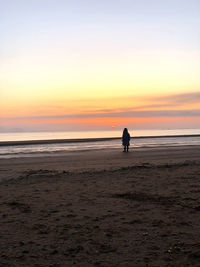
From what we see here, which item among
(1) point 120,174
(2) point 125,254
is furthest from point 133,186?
(2) point 125,254

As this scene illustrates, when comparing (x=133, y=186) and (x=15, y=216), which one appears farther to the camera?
(x=133, y=186)

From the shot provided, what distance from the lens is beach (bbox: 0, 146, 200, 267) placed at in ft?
16.5

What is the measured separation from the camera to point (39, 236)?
235 inches

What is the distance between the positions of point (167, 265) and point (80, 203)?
412 cm

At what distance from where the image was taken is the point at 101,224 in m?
6.63

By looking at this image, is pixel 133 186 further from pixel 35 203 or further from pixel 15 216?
pixel 15 216

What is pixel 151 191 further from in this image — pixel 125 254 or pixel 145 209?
pixel 125 254

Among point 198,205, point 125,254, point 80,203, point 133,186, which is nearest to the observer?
point 125,254

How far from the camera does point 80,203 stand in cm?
845

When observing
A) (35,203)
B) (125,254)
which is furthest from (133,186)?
(125,254)

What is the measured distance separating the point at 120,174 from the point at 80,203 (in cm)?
537

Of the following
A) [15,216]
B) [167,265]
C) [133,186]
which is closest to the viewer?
[167,265]

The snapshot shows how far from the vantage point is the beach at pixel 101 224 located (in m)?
5.02

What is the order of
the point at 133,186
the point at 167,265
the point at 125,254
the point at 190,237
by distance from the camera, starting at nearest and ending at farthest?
the point at 167,265 → the point at 125,254 → the point at 190,237 → the point at 133,186
